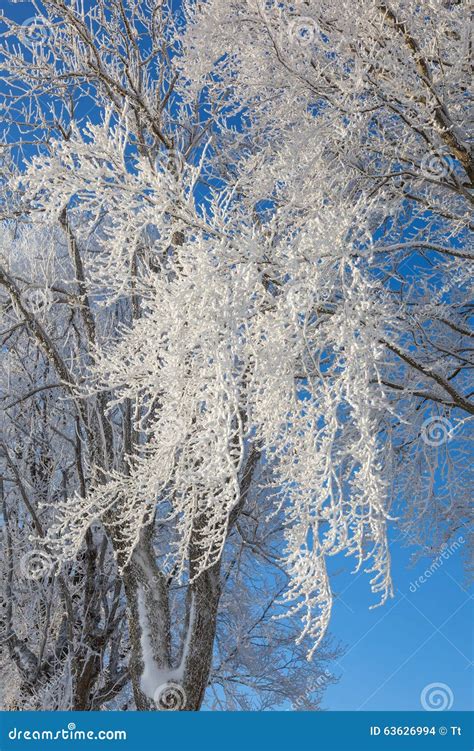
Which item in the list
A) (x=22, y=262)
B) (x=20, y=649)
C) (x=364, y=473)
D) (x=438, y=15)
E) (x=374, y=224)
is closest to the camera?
(x=364, y=473)

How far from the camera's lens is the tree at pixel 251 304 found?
396 centimetres

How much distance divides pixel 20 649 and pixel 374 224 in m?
6.09

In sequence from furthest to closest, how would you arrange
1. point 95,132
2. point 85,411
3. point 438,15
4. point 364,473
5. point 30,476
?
point 30,476
point 85,411
point 438,15
point 95,132
point 364,473

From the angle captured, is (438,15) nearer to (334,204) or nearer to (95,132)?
(334,204)

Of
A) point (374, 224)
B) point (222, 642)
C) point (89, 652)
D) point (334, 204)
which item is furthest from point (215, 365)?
point (222, 642)

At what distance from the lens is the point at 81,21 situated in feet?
23.7

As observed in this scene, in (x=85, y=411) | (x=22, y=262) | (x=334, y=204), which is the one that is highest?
(x=22, y=262)

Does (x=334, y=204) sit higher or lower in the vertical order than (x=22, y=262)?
lower

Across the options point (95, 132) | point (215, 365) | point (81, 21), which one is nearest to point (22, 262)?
point (81, 21)

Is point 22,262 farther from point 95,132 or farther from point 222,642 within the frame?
point 95,132

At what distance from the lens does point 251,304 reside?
435 centimetres

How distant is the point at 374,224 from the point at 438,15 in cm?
226

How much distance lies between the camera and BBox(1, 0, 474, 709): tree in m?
3.96

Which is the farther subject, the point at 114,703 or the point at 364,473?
the point at 114,703
